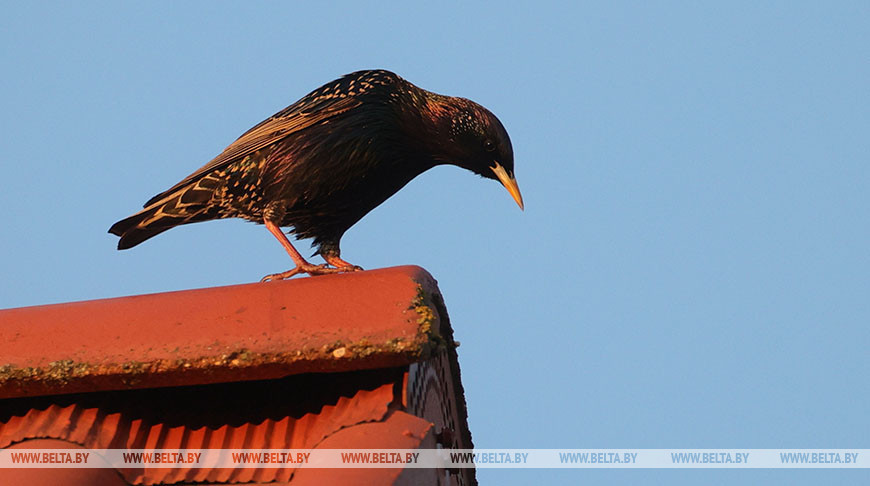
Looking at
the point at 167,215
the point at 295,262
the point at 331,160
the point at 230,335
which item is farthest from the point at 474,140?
the point at 230,335

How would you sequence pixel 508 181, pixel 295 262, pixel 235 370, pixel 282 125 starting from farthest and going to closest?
pixel 508 181, pixel 282 125, pixel 295 262, pixel 235 370

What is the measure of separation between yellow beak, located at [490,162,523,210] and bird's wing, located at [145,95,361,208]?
2.62 ft

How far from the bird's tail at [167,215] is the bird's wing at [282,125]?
4 cm

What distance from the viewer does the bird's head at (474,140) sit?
4.68 metres

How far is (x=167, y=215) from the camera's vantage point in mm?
4605

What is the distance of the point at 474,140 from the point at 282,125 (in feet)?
2.96

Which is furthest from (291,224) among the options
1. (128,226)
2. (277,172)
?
(128,226)

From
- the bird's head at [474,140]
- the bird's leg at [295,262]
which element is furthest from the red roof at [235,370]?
the bird's head at [474,140]

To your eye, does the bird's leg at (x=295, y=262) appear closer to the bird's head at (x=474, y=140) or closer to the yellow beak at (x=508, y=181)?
the bird's head at (x=474, y=140)

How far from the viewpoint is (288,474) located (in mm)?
2125

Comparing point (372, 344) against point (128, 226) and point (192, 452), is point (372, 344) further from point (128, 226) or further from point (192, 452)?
point (128, 226)

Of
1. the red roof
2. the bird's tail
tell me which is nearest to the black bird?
the bird's tail

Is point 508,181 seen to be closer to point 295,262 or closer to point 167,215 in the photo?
point 295,262

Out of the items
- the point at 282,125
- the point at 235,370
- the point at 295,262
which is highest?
the point at 282,125
